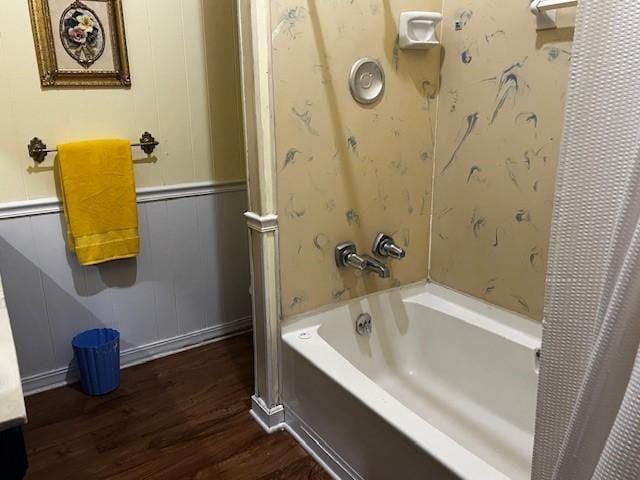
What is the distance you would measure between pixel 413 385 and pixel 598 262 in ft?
4.84

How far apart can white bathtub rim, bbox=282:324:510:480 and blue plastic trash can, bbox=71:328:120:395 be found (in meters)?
0.84

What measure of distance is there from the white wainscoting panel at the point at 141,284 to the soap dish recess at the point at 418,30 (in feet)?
3.75

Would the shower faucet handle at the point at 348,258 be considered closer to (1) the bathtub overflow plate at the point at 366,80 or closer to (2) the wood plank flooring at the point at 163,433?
(1) the bathtub overflow plate at the point at 366,80

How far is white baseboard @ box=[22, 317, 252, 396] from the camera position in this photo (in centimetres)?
217

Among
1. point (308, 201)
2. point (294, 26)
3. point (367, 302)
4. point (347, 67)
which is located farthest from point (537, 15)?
point (367, 302)

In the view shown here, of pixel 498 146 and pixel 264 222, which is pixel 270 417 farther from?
pixel 498 146

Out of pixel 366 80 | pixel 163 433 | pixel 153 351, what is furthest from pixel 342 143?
pixel 153 351

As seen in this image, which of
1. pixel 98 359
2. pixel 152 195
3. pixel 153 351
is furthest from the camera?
pixel 153 351

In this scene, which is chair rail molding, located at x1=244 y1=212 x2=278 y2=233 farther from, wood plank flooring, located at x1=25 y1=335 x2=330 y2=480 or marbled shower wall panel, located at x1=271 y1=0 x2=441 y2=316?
wood plank flooring, located at x1=25 y1=335 x2=330 y2=480

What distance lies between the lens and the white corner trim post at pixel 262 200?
160cm

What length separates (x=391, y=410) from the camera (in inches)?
56.2

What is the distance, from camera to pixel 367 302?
6.73 feet

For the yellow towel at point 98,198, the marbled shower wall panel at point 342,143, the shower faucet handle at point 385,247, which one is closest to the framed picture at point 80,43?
the yellow towel at point 98,198

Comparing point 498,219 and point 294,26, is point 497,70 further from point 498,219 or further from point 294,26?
point 294,26
